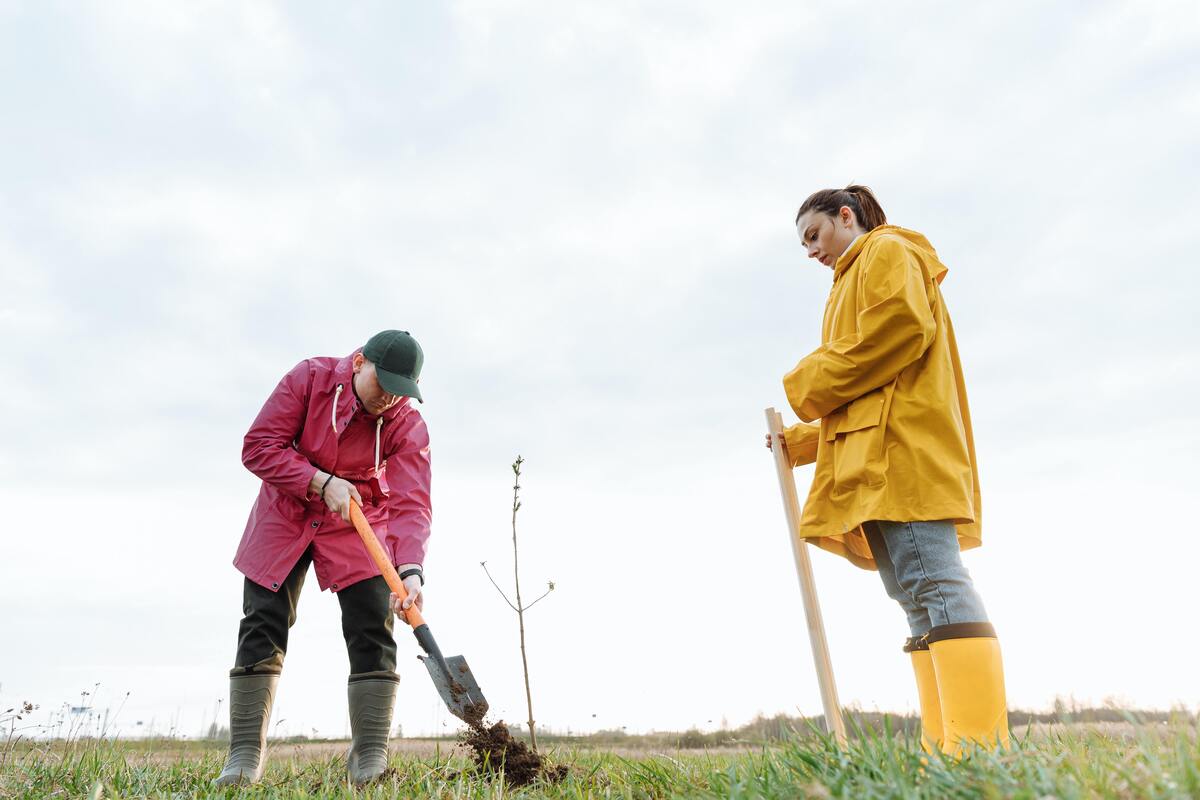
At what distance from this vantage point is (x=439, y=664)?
3.51 m

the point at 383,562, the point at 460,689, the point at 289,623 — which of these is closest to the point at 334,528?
the point at 383,562

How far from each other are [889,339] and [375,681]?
2.62 metres

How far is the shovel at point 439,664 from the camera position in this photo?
3434 mm

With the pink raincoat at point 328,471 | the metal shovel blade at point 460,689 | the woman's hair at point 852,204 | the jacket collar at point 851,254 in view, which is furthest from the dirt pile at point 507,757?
the woman's hair at point 852,204

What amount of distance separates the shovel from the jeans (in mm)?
1755

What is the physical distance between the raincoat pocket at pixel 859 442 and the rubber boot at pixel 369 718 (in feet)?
7.30

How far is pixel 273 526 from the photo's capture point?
384 centimetres

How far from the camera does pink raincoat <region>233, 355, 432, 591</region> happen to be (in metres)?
3.79

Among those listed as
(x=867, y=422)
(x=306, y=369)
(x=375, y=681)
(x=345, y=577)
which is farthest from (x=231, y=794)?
(x=867, y=422)

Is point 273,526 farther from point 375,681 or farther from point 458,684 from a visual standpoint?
point 458,684

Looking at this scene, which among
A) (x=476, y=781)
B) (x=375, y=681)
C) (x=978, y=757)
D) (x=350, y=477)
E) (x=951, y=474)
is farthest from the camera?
(x=350, y=477)

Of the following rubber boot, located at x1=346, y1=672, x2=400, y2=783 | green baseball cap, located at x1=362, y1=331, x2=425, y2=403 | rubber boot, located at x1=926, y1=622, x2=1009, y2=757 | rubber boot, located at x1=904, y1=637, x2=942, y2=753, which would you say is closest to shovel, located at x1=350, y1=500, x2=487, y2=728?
rubber boot, located at x1=346, y1=672, x2=400, y2=783

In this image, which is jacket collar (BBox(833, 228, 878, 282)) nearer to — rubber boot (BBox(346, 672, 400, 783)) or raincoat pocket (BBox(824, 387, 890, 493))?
raincoat pocket (BBox(824, 387, 890, 493))

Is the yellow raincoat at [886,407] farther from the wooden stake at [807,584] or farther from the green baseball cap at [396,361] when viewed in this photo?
the green baseball cap at [396,361]
